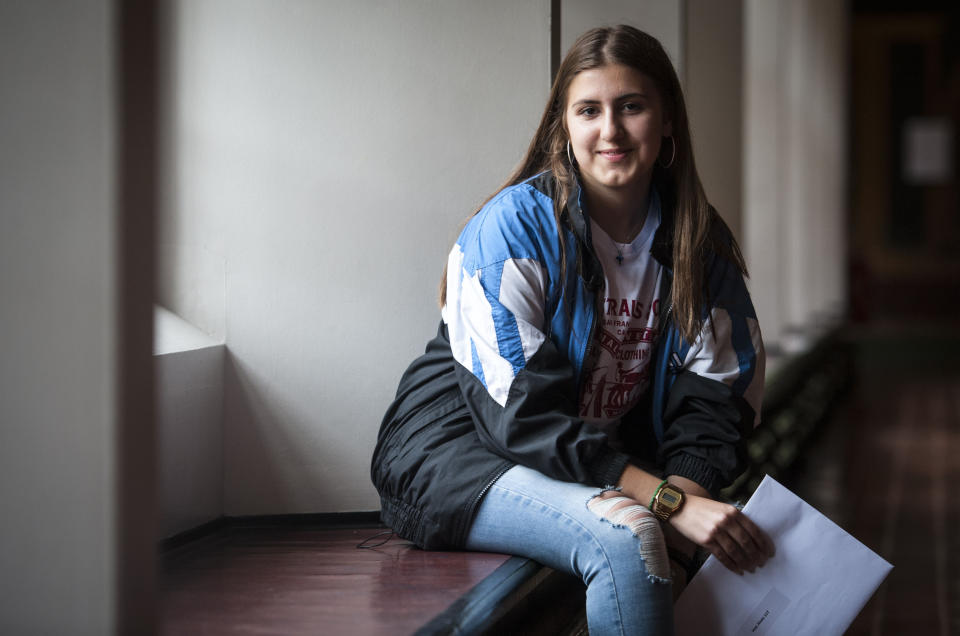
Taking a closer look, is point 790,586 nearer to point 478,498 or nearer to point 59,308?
point 478,498

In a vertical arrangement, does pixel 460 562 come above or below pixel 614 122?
below

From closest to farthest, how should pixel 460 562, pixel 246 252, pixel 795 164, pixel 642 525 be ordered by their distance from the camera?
pixel 642 525 → pixel 460 562 → pixel 246 252 → pixel 795 164

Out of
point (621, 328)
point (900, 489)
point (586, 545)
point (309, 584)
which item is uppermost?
point (621, 328)

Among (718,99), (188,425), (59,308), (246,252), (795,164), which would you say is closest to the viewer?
(59,308)

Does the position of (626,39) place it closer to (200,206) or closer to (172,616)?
(200,206)

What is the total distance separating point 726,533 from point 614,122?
79 centimetres

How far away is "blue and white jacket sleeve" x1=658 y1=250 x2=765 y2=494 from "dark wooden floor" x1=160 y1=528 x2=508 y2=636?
1.34ft

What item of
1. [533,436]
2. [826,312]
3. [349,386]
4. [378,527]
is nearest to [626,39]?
[533,436]

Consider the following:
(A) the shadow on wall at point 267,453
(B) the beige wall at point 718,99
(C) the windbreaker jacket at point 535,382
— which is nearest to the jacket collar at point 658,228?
(C) the windbreaker jacket at point 535,382

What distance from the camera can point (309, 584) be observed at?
203cm

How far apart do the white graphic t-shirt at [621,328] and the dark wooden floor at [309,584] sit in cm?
37

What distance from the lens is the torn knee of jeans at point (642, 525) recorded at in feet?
6.09

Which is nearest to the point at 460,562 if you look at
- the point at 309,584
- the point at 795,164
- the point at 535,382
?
the point at 309,584

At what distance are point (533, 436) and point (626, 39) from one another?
0.79 m
